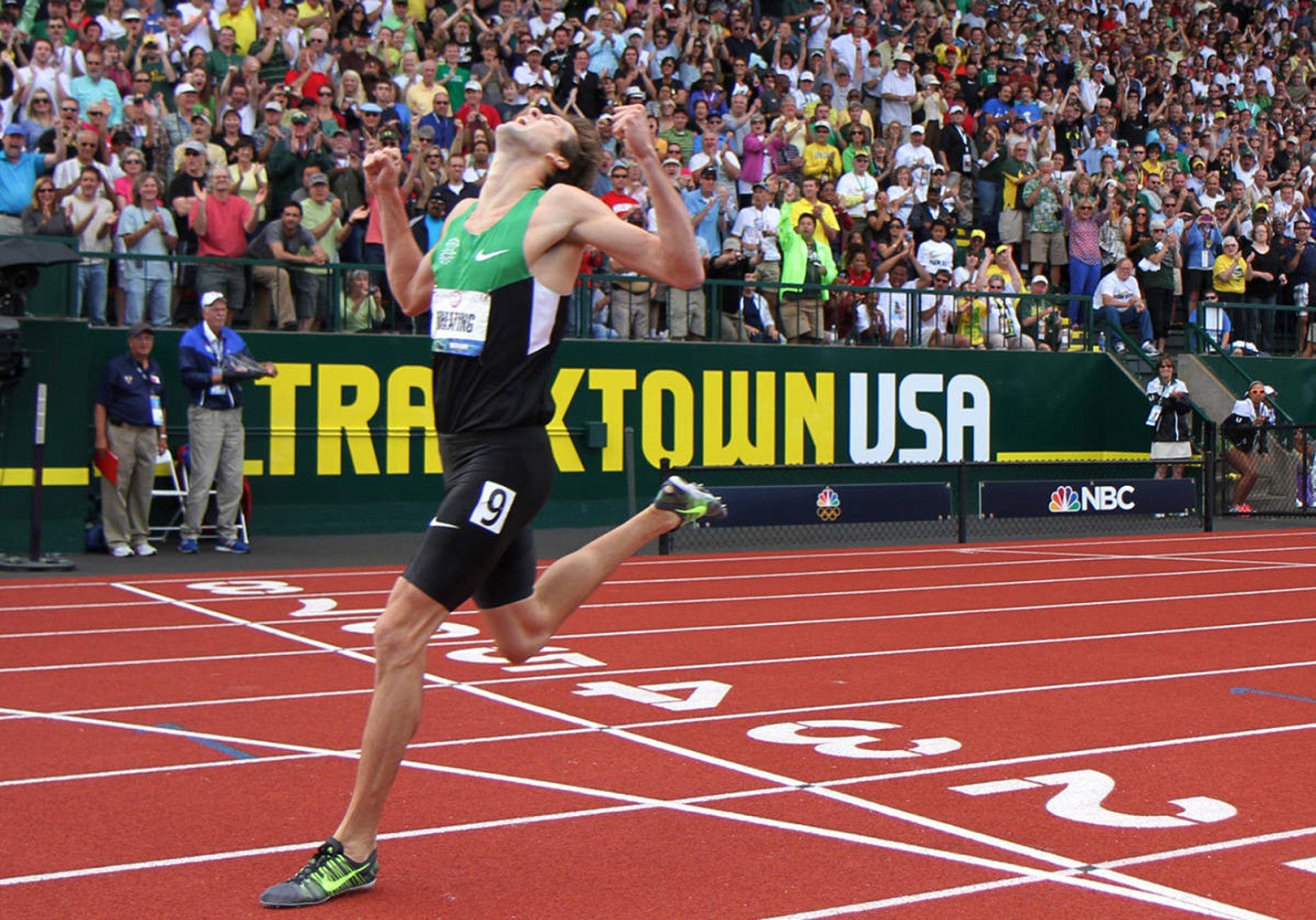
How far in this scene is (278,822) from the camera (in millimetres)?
5535

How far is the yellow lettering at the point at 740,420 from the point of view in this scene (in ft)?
65.7

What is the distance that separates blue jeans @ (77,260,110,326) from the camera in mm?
15516

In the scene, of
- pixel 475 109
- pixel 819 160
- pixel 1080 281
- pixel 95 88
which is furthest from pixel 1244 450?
pixel 95 88

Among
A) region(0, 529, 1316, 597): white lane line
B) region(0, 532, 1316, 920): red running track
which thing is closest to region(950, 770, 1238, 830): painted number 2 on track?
region(0, 532, 1316, 920): red running track

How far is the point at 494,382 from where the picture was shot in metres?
4.82

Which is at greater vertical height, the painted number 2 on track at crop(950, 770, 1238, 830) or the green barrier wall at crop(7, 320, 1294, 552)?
the green barrier wall at crop(7, 320, 1294, 552)

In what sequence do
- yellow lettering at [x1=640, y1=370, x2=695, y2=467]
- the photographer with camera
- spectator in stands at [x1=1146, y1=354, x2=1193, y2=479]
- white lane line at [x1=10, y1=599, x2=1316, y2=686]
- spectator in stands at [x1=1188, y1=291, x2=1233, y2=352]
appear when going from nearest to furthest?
white lane line at [x1=10, y1=599, x2=1316, y2=686] → yellow lettering at [x1=640, y1=370, x2=695, y2=467] → the photographer with camera → spectator in stands at [x1=1146, y1=354, x2=1193, y2=479] → spectator in stands at [x1=1188, y1=291, x2=1233, y2=352]

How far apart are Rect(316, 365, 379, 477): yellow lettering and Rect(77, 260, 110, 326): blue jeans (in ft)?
7.80

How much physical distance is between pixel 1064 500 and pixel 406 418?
7.25 meters

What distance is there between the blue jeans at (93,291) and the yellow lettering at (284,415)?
1.79 meters

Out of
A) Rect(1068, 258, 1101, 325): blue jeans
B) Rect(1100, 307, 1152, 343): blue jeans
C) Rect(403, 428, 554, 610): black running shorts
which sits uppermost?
Rect(1068, 258, 1101, 325): blue jeans

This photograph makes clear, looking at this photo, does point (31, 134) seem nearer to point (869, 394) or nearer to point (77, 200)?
point (77, 200)

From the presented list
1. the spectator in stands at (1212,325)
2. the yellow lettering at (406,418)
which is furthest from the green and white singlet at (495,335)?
the spectator in stands at (1212,325)

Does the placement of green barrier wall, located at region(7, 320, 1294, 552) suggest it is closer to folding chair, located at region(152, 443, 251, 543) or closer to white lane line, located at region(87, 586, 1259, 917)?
folding chair, located at region(152, 443, 251, 543)
